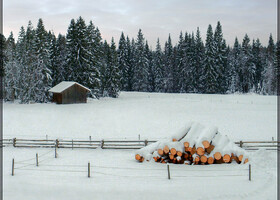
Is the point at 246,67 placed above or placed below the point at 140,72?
above

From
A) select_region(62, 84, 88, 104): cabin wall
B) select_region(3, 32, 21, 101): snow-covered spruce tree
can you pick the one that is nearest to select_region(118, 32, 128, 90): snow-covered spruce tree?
select_region(62, 84, 88, 104): cabin wall

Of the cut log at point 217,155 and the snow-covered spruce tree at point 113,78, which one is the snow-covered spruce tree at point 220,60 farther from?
the cut log at point 217,155

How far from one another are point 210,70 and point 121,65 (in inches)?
1063

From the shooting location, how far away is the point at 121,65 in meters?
85.5

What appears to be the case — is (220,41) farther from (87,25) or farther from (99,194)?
(99,194)

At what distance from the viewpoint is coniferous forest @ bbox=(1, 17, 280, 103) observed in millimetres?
58031

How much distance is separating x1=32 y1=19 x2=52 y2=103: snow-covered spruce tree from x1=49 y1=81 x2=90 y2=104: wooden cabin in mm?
4290

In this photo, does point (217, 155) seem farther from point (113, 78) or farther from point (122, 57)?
point (122, 57)

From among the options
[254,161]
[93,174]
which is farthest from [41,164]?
[254,161]

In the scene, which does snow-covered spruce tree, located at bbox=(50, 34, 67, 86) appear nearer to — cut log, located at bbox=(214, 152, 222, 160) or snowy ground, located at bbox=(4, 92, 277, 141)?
snowy ground, located at bbox=(4, 92, 277, 141)

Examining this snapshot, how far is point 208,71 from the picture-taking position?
7525 centimetres

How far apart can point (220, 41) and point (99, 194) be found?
75936 mm

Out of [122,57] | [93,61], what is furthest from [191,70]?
[93,61]

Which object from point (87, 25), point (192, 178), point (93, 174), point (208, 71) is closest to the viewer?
point (192, 178)
